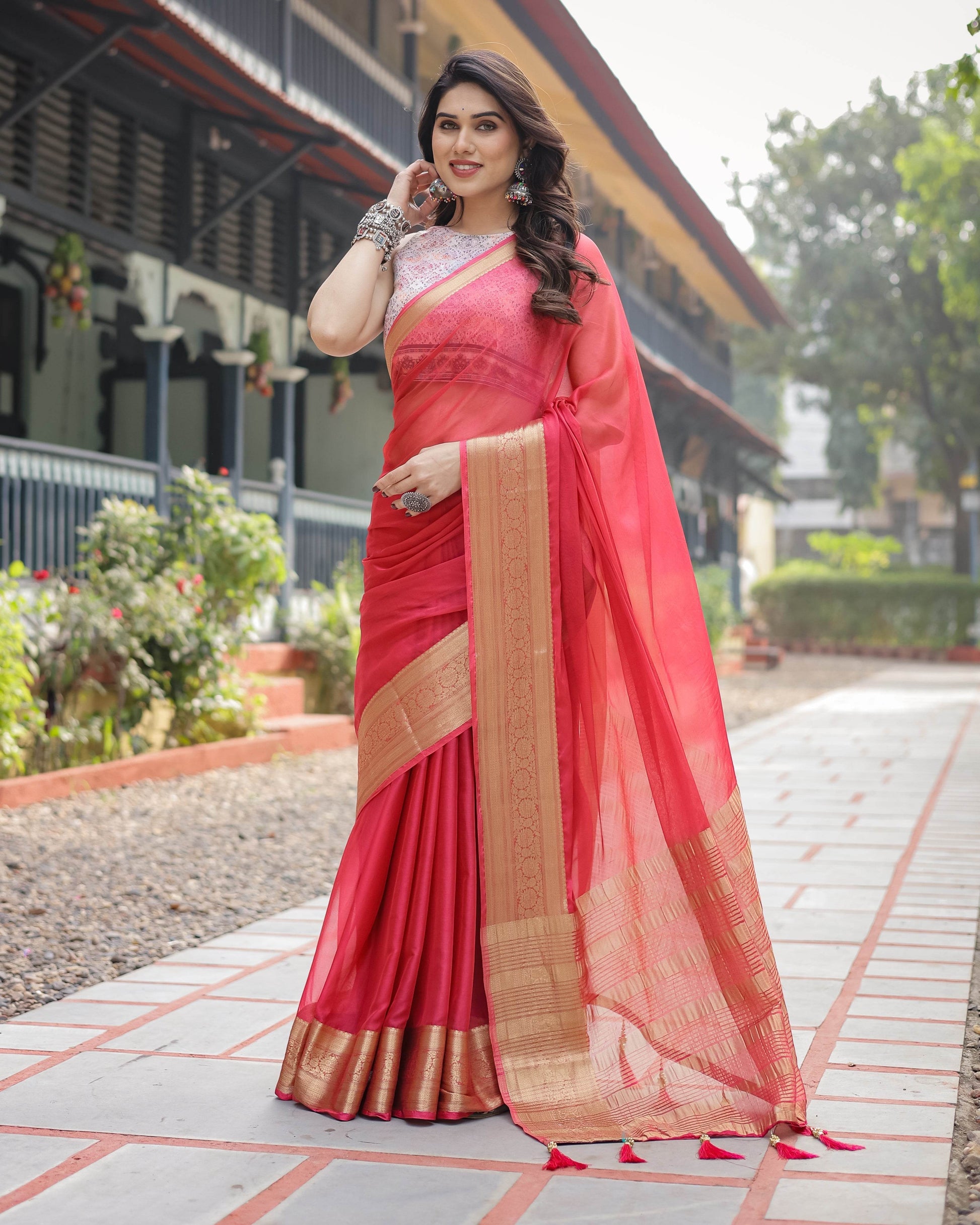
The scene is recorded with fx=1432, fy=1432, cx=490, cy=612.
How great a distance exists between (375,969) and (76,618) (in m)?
4.58

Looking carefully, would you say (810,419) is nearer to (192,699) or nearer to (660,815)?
(192,699)

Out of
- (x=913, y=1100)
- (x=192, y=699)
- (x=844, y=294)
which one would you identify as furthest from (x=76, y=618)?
(x=844, y=294)

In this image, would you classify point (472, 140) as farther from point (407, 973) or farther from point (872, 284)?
point (872, 284)

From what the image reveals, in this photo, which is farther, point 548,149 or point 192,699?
point 192,699

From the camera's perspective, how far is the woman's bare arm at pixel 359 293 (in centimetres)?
254

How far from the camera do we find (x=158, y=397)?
8.82 meters

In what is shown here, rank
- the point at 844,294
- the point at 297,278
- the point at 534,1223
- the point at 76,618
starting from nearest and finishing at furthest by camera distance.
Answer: the point at 534,1223
the point at 76,618
the point at 297,278
the point at 844,294

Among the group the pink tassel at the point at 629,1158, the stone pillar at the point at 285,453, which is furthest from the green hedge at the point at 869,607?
the pink tassel at the point at 629,1158

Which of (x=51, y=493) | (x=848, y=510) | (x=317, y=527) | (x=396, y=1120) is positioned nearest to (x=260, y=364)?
(x=317, y=527)

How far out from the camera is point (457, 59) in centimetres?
253

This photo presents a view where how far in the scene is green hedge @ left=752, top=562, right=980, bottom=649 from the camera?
26250 millimetres

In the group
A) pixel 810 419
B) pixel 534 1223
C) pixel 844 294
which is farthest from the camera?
pixel 810 419

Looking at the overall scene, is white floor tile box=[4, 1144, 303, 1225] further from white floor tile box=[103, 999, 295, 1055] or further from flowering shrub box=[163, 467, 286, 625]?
flowering shrub box=[163, 467, 286, 625]

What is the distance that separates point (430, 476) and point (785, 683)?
14731 mm
